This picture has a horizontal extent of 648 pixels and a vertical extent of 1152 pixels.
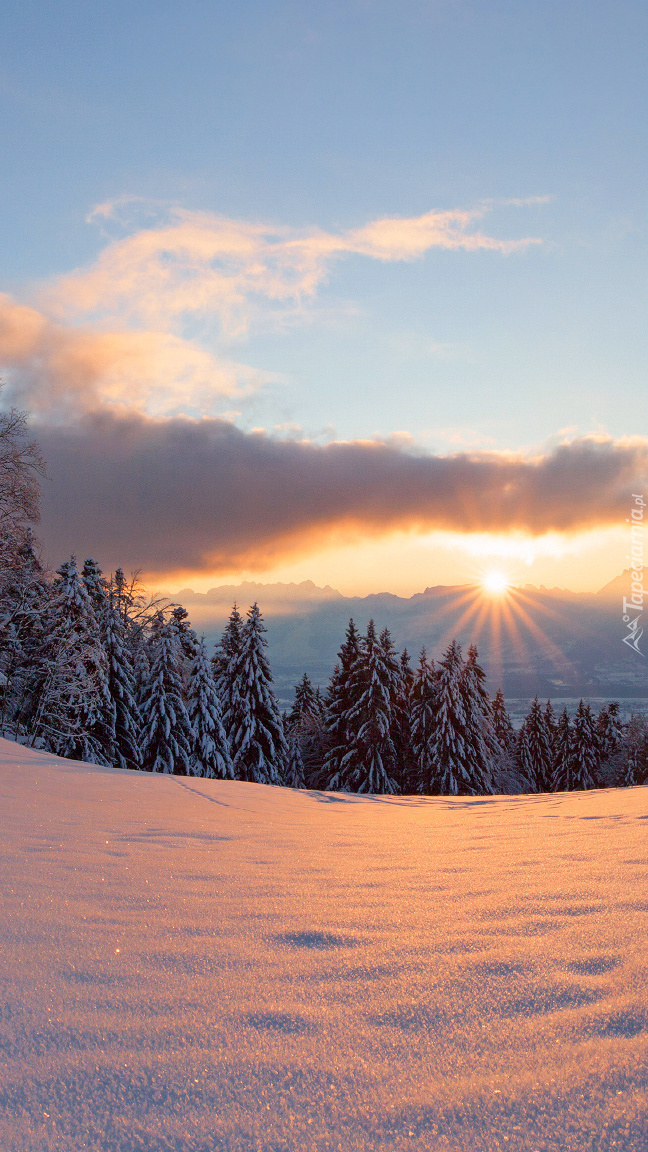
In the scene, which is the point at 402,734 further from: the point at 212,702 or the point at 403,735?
the point at 212,702

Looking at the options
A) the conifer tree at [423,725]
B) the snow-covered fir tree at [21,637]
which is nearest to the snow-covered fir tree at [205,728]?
the snow-covered fir tree at [21,637]

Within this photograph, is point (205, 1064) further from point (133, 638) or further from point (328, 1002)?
point (133, 638)

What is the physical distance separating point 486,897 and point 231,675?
34521mm

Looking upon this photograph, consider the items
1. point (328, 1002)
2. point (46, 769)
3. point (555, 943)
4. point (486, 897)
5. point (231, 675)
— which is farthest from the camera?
point (231, 675)

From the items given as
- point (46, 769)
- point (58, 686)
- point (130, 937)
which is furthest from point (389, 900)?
point (58, 686)

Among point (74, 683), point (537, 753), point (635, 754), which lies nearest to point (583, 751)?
point (537, 753)

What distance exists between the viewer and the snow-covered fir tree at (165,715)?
3164cm

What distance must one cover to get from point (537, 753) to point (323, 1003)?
203 feet

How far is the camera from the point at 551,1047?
176cm

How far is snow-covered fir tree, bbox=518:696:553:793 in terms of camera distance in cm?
5881

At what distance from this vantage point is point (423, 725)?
127 feet

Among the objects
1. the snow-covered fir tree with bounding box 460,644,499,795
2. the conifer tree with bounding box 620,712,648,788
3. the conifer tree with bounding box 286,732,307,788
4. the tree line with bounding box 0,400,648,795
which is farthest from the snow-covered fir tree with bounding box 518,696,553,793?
the conifer tree with bounding box 286,732,307,788

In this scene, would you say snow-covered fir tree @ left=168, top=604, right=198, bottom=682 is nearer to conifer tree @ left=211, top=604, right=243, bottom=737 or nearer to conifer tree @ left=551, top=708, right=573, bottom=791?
conifer tree @ left=211, top=604, right=243, bottom=737

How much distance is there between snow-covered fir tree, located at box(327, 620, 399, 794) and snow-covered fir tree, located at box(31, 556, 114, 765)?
13.5 meters
